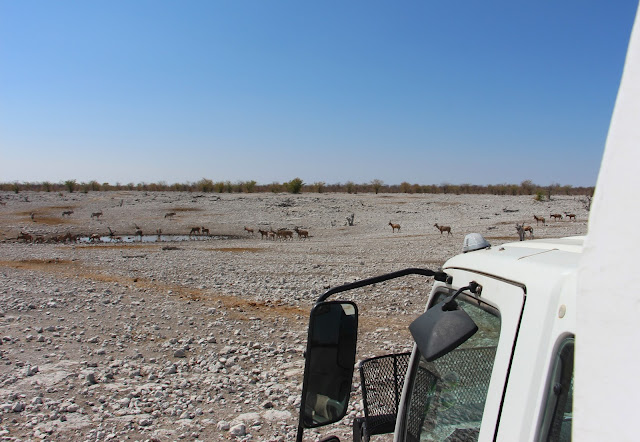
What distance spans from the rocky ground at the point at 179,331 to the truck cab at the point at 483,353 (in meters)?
3.51

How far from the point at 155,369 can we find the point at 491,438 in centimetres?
650

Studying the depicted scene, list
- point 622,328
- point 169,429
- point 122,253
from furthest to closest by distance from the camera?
point 122,253, point 169,429, point 622,328

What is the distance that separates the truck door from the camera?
150 cm

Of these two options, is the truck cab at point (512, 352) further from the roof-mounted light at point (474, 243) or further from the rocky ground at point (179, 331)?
the rocky ground at point (179, 331)

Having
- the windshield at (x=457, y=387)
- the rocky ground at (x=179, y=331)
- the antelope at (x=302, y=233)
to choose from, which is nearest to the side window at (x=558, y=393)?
the windshield at (x=457, y=387)

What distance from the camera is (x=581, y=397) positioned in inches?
34.2

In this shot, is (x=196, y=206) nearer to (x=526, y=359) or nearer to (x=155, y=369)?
(x=155, y=369)

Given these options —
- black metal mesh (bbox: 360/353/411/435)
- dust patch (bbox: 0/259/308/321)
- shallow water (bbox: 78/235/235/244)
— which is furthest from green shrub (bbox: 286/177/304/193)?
black metal mesh (bbox: 360/353/411/435)

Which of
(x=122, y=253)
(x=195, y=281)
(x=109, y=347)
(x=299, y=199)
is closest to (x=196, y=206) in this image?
(x=299, y=199)

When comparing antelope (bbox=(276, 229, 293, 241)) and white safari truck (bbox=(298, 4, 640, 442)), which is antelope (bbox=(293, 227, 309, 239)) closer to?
antelope (bbox=(276, 229, 293, 241))

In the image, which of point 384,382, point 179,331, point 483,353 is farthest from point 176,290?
point 483,353

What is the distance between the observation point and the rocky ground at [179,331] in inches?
225

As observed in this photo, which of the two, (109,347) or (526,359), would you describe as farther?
(109,347)

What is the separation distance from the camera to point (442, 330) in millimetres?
1524
